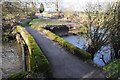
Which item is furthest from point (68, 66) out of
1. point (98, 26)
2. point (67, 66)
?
point (98, 26)

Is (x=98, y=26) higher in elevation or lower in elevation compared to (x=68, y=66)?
higher

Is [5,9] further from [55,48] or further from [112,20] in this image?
[112,20]

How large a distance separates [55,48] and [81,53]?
3470mm

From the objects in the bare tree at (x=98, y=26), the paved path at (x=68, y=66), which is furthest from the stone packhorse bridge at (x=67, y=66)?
the bare tree at (x=98, y=26)

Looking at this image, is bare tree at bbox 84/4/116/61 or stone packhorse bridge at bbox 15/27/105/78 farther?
bare tree at bbox 84/4/116/61

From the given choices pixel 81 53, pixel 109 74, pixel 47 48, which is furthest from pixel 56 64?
pixel 47 48

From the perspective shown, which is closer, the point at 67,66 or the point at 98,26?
the point at 67,66

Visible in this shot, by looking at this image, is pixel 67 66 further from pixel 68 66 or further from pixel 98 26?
pixel 98 26

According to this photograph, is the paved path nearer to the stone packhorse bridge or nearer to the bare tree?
the stone packhorse bridge

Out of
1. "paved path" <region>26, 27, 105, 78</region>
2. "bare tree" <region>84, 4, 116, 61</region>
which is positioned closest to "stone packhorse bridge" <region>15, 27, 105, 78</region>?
"paved path" <region>26, 27, 105, 78</region>

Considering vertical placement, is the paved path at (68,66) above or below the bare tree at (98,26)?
below

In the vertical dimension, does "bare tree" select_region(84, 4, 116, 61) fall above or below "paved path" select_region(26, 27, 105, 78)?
above

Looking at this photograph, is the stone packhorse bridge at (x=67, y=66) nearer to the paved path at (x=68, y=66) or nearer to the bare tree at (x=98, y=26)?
the paved path at (x=68, y=66)

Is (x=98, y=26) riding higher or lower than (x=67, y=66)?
higher
